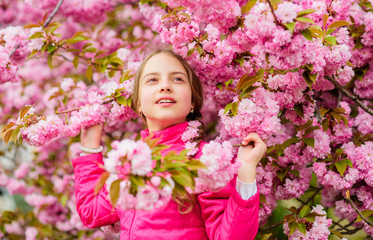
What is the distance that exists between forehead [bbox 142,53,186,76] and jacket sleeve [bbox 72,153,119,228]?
0.59 meters

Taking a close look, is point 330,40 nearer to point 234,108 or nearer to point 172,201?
point 234,108

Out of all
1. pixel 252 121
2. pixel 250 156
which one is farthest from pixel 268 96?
pixel 250 156

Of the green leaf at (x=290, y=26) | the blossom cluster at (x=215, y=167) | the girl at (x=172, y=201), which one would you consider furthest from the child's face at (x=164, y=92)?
the green leaf at (x=290, y=26)

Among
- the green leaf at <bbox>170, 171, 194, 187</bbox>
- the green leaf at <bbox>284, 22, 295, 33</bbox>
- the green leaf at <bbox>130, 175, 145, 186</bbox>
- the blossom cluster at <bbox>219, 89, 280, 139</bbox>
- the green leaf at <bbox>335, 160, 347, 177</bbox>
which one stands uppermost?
the green leaf at <bbox>284, 22, 295, 33</bbox>

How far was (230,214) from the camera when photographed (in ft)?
4.63

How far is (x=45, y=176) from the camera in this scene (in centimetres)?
442

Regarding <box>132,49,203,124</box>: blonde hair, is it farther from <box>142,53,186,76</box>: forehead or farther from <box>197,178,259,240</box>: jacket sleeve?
<box>197,178,259,240</box>: jacket sleeve

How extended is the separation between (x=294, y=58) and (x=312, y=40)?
0.31 ft

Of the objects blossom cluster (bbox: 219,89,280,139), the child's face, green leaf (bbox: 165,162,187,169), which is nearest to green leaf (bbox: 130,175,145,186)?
green leaf (bbox: 165,162,187,169)

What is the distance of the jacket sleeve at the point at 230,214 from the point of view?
1.39 m

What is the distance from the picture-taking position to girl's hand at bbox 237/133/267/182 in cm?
141

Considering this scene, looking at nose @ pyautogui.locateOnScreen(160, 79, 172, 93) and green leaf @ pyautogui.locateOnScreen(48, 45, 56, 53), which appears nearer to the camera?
nose @ pyautogui.locateOnScreen(160, 79, 172, 93)

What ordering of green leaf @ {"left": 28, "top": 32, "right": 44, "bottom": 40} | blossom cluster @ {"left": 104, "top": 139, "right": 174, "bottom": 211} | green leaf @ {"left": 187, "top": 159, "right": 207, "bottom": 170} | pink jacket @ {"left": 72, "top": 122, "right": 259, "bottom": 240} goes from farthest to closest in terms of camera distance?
1. green leaf @ {"left": 28, "top": 32, "right": 44, "bottom": 40}
2. pink jacket @ {"left": 72, "top": 122, "right": 259, "bottom": 240}
3. green leaf @ {"left": 187, "top": 159, "right": 207, "bottom": 170}
4. blossom cluster @ {"left": 104, "top": 139, "right": 174, "bottom": 211}

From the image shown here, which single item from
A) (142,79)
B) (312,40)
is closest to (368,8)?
(312,40)
